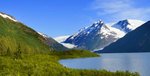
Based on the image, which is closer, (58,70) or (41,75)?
(41,75)

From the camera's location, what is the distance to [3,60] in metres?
67.4

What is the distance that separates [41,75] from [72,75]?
6.62 m

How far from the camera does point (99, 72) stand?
2746 inches

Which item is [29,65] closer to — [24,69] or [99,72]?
[24,69]

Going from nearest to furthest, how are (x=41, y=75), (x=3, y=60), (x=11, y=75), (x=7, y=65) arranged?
1. (x=11, y=75)
2. (x=41, y=75)
3. (x=7, y=65)
4. (x=3, y=60)

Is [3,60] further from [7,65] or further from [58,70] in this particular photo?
[58,70]

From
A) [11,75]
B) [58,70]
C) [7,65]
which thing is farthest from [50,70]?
[11,75]

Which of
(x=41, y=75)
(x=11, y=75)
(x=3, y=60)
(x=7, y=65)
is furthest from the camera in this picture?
(x=3, y=60)

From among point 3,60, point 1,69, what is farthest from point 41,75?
Answer: point 3,60

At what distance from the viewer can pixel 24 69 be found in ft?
203

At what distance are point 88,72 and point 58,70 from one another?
20.4ft

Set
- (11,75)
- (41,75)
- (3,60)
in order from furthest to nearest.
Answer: (3,60), (41,75), (11,75)

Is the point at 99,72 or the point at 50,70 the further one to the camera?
the point at 99,72

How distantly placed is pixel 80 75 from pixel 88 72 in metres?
2.74
